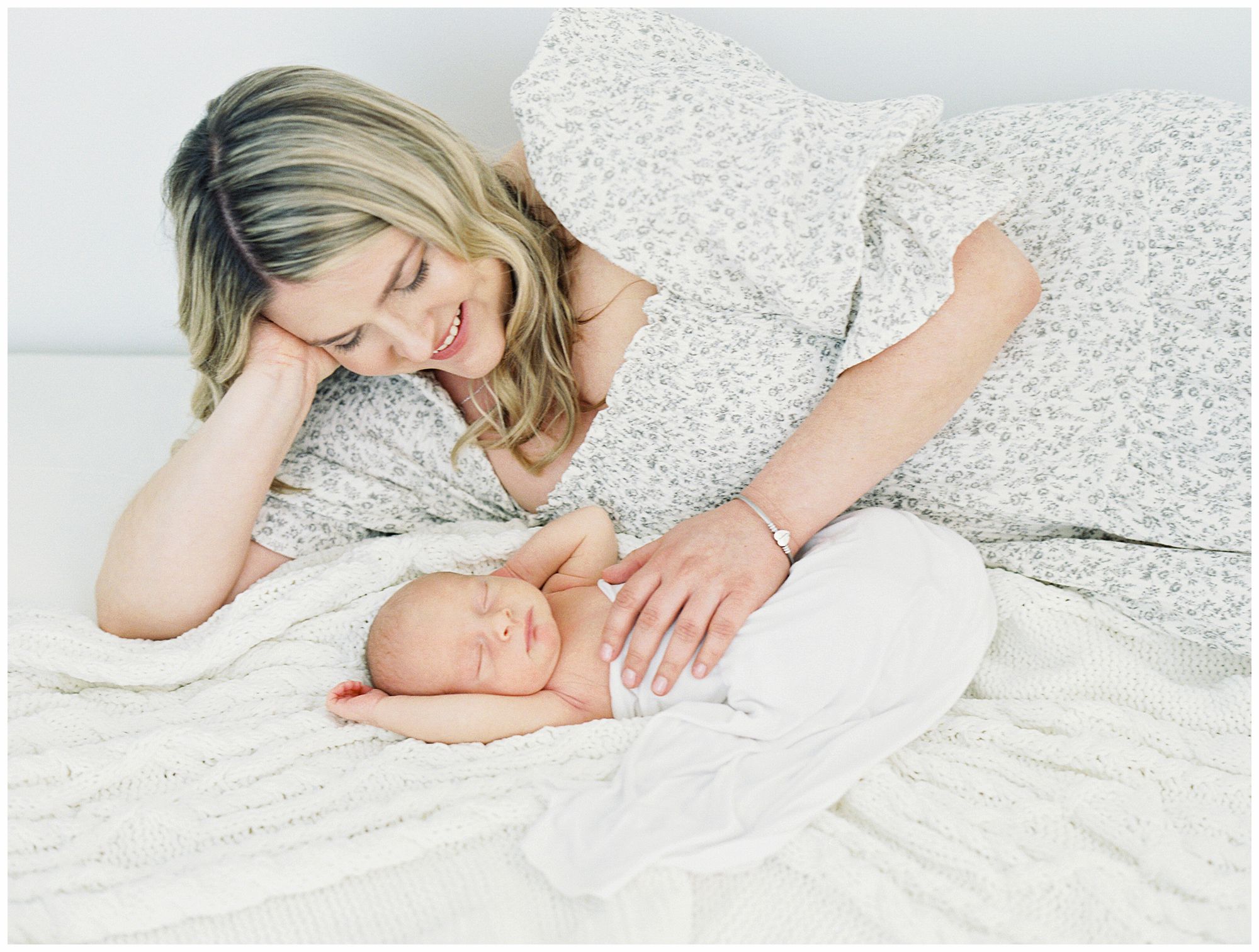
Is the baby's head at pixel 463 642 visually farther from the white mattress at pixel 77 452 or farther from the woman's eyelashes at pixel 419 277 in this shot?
the white mattress at pixel 77 452

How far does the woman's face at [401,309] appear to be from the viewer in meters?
1.19

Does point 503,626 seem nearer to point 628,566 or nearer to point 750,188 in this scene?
point 628,566

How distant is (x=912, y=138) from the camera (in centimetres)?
122

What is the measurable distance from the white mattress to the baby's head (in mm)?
537

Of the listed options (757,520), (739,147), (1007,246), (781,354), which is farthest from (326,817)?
(1007,246)

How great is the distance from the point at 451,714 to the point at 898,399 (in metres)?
0.69

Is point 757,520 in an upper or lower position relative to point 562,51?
lower

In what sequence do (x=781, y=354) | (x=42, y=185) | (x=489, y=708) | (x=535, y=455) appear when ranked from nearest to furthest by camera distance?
(x=489, y=708)
(x=781, y=354)
(x=535, y=455)
(x=42, y=185)

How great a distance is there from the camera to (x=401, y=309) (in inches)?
48.4

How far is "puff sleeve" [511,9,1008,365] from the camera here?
3.88 feet

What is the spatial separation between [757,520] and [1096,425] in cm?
47

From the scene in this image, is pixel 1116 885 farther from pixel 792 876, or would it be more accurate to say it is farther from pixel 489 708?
pixel 489 708

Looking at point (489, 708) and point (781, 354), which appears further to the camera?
point (781, 354)

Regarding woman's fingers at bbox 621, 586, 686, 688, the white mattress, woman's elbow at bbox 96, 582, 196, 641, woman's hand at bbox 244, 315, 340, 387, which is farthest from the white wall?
woman's fingers at bbox 621, 586, 686, 688
